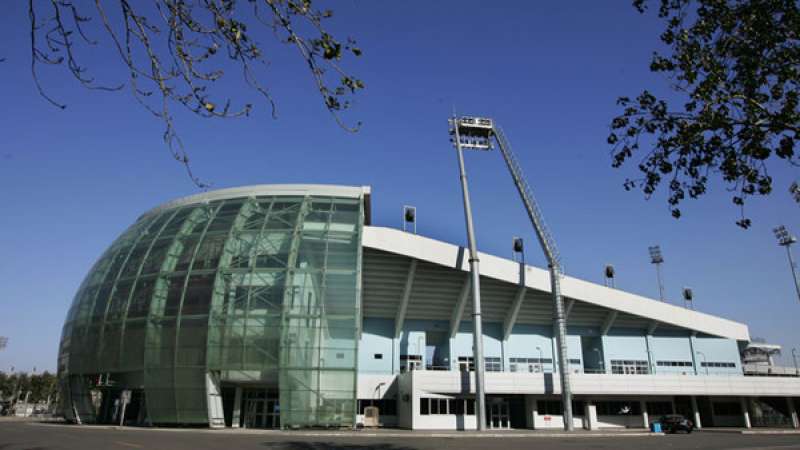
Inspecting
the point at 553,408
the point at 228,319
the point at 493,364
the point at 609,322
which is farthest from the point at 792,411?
the point at 228,319

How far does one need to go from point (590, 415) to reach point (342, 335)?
20.2 metres

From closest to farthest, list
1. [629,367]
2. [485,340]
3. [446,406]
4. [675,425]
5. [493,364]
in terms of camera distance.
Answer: [675,425] → [446,406] → [493,364] → [485,340] → [629,367]

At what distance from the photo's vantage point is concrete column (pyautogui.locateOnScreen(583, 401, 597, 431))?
36.8 meters

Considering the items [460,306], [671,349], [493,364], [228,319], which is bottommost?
[493,364]


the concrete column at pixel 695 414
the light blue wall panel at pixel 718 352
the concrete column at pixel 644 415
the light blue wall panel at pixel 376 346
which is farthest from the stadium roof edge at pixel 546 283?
the light blue wall panel at pixel 376 346

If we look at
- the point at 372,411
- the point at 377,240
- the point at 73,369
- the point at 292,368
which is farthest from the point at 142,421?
the point at 377,240

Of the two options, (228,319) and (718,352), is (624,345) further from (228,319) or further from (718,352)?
(228,319)

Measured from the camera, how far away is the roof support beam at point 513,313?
39.5m

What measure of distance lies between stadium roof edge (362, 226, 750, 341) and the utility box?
1092 centimetres

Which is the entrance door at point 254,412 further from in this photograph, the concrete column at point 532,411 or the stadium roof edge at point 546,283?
the concrete column at point 532,411

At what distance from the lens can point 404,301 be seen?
125ft

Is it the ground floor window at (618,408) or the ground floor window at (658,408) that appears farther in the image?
the ground floor window at (658,408)

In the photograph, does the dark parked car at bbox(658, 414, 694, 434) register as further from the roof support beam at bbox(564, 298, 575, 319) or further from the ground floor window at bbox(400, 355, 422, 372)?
the ground floor window at bbox(400, 355, 422, 372)

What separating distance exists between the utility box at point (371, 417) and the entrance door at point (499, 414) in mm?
8311
